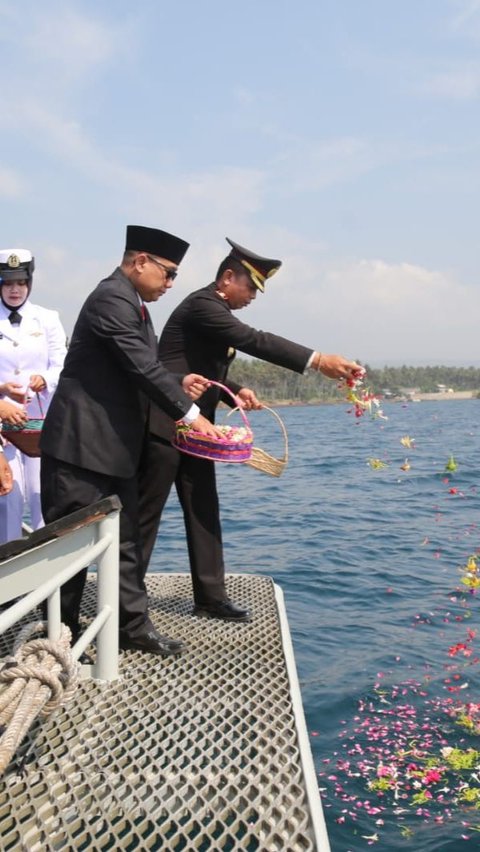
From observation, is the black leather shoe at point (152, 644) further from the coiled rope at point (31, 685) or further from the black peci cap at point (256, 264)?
the black peci cap at point (256, 264)

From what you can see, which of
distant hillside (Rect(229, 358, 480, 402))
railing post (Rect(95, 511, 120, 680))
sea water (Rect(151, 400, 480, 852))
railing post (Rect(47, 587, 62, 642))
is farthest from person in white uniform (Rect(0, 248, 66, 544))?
distant hillside (Rect(229, 358, 480, 402))

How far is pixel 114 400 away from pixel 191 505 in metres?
1.20

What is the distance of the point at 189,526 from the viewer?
4.75 metres

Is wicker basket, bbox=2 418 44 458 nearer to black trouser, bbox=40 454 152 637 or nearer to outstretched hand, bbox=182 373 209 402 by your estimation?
black trouser, bbox=40 454 152 637

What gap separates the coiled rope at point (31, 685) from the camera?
7.31 feet

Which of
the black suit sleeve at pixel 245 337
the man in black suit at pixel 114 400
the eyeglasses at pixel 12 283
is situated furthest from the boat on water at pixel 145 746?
the eyeglasses at pixel 12 283

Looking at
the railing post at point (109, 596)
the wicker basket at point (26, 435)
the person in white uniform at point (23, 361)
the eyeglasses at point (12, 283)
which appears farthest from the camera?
the eyeglasses at point (12, 283)

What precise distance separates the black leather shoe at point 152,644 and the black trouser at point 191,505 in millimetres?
532

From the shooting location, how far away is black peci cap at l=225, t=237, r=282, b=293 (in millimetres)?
4445

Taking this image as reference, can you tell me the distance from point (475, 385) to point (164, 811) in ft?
250

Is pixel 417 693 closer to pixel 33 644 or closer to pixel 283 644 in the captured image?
pixel 283 644

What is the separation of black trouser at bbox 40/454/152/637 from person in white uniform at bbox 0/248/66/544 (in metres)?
1.39

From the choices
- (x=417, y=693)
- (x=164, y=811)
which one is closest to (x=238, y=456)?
(x=164, y=811)

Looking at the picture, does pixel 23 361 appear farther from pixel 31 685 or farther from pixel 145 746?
pixel 31 685
